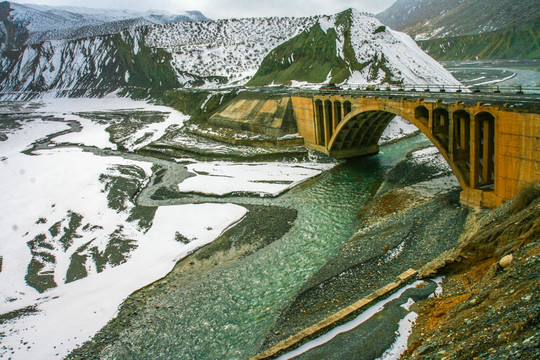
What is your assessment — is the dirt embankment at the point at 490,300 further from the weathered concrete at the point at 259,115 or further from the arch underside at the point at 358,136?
the weathered concrete at the point at 259,115

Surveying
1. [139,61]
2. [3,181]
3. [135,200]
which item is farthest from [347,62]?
[139,61]

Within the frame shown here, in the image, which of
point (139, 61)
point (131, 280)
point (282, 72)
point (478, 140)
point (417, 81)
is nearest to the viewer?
point (131, 280)

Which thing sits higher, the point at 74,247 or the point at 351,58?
the point at 351,58

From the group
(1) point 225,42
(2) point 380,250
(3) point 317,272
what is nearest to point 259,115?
(2) point 380,250

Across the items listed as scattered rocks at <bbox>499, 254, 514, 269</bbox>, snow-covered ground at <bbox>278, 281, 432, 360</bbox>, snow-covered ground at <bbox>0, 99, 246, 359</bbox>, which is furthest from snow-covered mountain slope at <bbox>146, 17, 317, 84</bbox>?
scattered rocks at <bbox>499, 254, 514, 269</bbox>

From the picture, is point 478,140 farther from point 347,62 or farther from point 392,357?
point 347,62

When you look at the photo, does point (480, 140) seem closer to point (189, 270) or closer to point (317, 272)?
point (317, 272)
